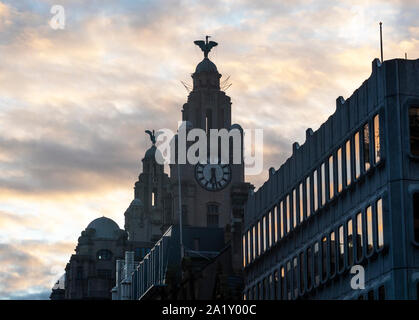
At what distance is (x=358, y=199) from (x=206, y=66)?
11975 cm

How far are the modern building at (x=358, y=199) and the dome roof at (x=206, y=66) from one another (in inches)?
3893

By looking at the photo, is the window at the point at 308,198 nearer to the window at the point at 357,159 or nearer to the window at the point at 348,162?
the window at the point at 348,162

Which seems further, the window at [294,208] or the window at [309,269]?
the window at [294,208]

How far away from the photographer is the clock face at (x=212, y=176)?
183 meters

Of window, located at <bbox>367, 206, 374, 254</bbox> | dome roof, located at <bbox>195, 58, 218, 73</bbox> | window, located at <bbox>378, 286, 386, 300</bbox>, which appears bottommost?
window, located at <bbox>378, 286, 386, 300</bbox>

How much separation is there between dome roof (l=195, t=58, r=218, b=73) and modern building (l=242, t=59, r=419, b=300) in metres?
98.9

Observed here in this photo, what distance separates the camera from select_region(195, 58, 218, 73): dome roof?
18775 centimetres

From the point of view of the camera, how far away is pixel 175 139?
181375 millimetres

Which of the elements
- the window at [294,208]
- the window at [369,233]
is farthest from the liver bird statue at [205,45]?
the window at [369,233]

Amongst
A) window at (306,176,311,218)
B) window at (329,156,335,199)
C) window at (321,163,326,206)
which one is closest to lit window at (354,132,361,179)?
window at (329,156,335,199)

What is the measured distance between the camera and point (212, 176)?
18375 cm

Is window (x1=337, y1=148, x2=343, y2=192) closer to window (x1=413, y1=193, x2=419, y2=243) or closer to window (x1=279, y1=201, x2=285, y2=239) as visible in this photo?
window (x1=413, y1=193, x2=419, y2=243)
